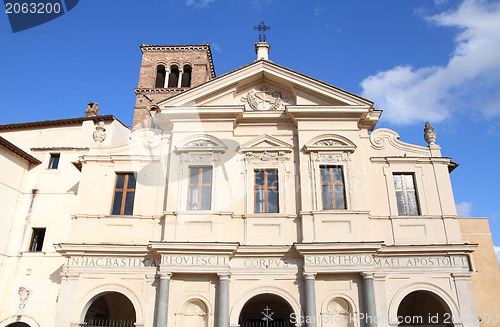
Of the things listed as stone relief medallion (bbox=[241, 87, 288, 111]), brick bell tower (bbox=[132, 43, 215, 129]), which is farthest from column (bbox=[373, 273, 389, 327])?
brick bell tower (bbox=[132, 43, 215, 129])

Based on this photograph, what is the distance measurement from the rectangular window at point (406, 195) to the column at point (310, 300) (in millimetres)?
4095

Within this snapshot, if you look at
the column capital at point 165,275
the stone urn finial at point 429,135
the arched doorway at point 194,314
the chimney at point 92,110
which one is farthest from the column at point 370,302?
the chimney at point 92,110

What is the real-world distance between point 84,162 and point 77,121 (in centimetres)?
731

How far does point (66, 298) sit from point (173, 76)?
22313mm

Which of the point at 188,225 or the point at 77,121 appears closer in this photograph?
the point at 188,225

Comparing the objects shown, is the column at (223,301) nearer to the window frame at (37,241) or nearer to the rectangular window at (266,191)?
the rectangular window at (266,191)

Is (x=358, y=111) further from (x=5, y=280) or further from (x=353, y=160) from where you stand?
(x=5, y=280)

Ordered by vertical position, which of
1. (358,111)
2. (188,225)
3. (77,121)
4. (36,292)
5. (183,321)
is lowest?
(183,321)

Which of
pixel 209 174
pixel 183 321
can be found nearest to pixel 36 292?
pixel 183 321

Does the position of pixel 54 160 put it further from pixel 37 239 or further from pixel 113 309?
pixel 113 309

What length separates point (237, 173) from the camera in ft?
51.4

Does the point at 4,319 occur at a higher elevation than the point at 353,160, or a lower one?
lower

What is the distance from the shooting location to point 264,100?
56.0ft

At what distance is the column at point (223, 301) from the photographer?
44.5ft
